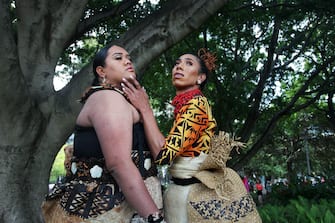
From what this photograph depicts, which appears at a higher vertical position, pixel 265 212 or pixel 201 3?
pixel 201 3

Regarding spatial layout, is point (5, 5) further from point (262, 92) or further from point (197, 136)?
point (262, 92)

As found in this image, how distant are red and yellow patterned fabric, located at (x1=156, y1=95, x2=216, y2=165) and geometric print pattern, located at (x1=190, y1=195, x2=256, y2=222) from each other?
10.8 inches

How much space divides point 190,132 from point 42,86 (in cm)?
329

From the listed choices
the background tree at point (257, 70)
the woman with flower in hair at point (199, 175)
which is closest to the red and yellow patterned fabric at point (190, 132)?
the woman with flower in hair at point (199, 175)

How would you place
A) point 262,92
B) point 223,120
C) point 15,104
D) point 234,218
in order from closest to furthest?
point 234,218
point 15,104
point 223,120
point 262,92

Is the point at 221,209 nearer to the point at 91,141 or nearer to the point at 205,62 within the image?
the point at 91,141

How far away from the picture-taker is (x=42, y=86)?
203 inches

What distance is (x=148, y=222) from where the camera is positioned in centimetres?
175

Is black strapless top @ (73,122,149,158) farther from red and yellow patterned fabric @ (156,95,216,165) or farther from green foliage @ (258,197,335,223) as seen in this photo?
green foliage @ (258,197,335,223)

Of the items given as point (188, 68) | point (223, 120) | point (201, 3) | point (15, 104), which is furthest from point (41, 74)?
point (223, 120)

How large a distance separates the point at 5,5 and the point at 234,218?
3304 mm

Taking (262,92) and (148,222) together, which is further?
(262,92)

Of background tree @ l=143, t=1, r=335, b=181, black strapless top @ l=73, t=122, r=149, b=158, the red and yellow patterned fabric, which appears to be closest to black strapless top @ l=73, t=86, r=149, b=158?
black strapless top @ l=73, t=122, r=149, b=158

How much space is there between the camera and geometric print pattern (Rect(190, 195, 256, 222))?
2.26 metres
